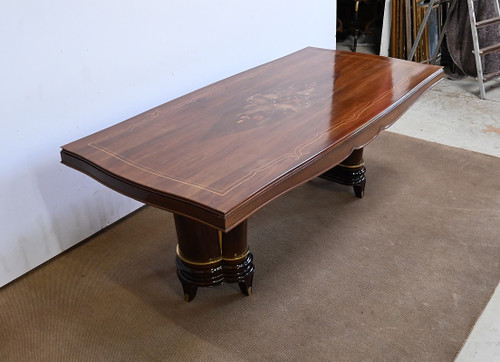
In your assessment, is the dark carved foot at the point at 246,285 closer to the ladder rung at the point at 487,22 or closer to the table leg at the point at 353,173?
the table leg at the point at 353,173

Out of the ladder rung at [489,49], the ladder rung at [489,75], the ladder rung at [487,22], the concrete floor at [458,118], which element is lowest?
the concrete floor at [458,118]

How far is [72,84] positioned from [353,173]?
1425 millimetres

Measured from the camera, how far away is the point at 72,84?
2.12 metres

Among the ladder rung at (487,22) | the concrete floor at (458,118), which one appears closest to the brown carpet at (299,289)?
the concrete floor at (458,118)

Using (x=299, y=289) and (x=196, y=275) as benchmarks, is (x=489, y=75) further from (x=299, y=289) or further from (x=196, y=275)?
(x=196, y=275)

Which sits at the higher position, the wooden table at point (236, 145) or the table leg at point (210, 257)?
the wooden table at point (236, 145)

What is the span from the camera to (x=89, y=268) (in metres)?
2.19

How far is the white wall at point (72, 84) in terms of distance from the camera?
195 cm

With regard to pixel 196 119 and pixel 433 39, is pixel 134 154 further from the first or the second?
pixel 433 39

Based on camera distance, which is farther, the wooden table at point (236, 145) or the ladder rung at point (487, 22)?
the ladder rung at point (487, 22)

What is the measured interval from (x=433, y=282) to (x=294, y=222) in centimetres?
71

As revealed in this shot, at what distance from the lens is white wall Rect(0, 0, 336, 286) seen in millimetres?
1946

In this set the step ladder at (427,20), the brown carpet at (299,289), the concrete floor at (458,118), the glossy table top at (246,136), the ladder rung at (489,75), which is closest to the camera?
the glossy table top at (246,136)

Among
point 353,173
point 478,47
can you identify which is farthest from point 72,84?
point 478,47
